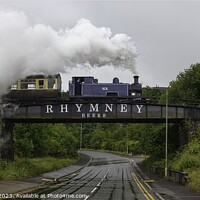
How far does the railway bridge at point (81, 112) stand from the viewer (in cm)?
3697

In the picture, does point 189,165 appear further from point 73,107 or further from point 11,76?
point 11,76

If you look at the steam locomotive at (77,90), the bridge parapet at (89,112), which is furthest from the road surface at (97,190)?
the steam locomotive at (77,90)

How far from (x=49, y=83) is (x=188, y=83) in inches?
970

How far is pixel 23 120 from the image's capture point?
3862 cm

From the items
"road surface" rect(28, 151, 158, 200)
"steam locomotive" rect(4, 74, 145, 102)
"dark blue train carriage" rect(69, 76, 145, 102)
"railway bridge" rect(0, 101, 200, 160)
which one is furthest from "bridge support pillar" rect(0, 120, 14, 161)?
"dark blue train carriage" rect(69, 76, 145, 102)

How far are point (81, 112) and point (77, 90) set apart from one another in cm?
741

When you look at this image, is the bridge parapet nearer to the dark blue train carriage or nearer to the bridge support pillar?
the bridge support pillar

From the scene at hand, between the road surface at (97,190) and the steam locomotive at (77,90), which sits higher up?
the steam locomotive at (77,90)

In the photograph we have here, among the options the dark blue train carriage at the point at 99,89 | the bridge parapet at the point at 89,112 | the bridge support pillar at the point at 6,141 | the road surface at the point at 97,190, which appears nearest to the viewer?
the road surface at the point at 97,190

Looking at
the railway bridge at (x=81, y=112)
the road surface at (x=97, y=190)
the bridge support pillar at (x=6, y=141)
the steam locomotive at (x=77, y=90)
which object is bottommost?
the road surface at (x=97, y=190)

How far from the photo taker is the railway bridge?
36969 mm

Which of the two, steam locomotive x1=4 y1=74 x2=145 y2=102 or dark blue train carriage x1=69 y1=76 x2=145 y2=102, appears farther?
dark blue train carriage x1=69 y1=76 x2=145 y2=102

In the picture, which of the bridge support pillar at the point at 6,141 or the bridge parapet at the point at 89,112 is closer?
the bridge parapet at the point at 89,112

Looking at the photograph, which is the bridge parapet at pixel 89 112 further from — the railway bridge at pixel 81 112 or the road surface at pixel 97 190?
the road surface at pixel 97 190
